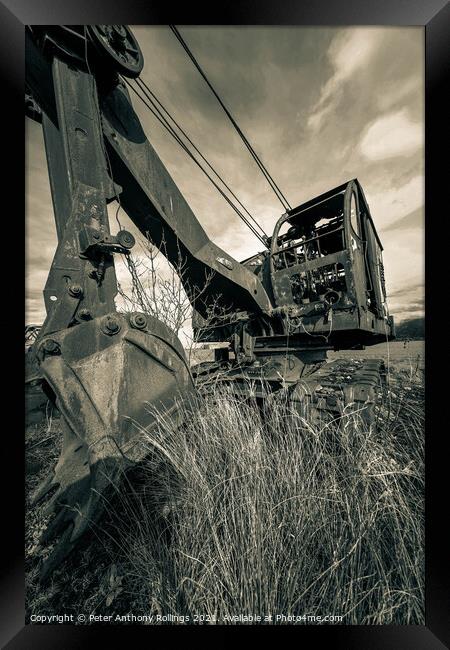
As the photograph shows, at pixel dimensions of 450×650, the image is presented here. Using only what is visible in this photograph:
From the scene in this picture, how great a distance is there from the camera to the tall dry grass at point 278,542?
46.9 inches

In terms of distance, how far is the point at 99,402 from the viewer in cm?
124

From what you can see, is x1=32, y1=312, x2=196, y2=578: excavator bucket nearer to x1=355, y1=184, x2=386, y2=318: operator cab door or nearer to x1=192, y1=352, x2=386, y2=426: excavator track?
x1=192, y1=352, x2=386, y2=426: excavator track

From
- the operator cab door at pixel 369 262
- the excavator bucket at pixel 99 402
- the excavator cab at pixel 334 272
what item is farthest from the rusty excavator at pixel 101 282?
the operator cab door at pixel 369 262

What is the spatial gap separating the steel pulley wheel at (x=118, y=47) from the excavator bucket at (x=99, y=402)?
1675mm

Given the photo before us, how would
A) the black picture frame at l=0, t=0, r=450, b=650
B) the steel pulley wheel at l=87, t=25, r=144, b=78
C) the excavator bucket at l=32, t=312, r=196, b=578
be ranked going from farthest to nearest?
the steel pulley wheel at l=87, t=25, r=144, b=78
the black picture frame at l=0, t=0, r=450, b=650
the excavator bucket at l=32, t=312, r=196, b=578

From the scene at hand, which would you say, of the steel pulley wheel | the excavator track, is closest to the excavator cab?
the excavator track

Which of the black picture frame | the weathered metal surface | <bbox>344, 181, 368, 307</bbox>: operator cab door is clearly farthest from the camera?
<bbox>344, 181, 368, 307</bbox>: operator cab door

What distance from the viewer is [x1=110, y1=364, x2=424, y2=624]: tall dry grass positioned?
3.91 feet

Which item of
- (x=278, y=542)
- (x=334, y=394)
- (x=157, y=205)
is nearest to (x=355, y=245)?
(x=334, y=394)

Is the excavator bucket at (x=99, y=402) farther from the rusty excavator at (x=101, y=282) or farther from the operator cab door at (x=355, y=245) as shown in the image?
the operator cab door at (x=355, y=245)

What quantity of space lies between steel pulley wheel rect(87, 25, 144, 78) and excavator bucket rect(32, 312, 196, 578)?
168 cm
